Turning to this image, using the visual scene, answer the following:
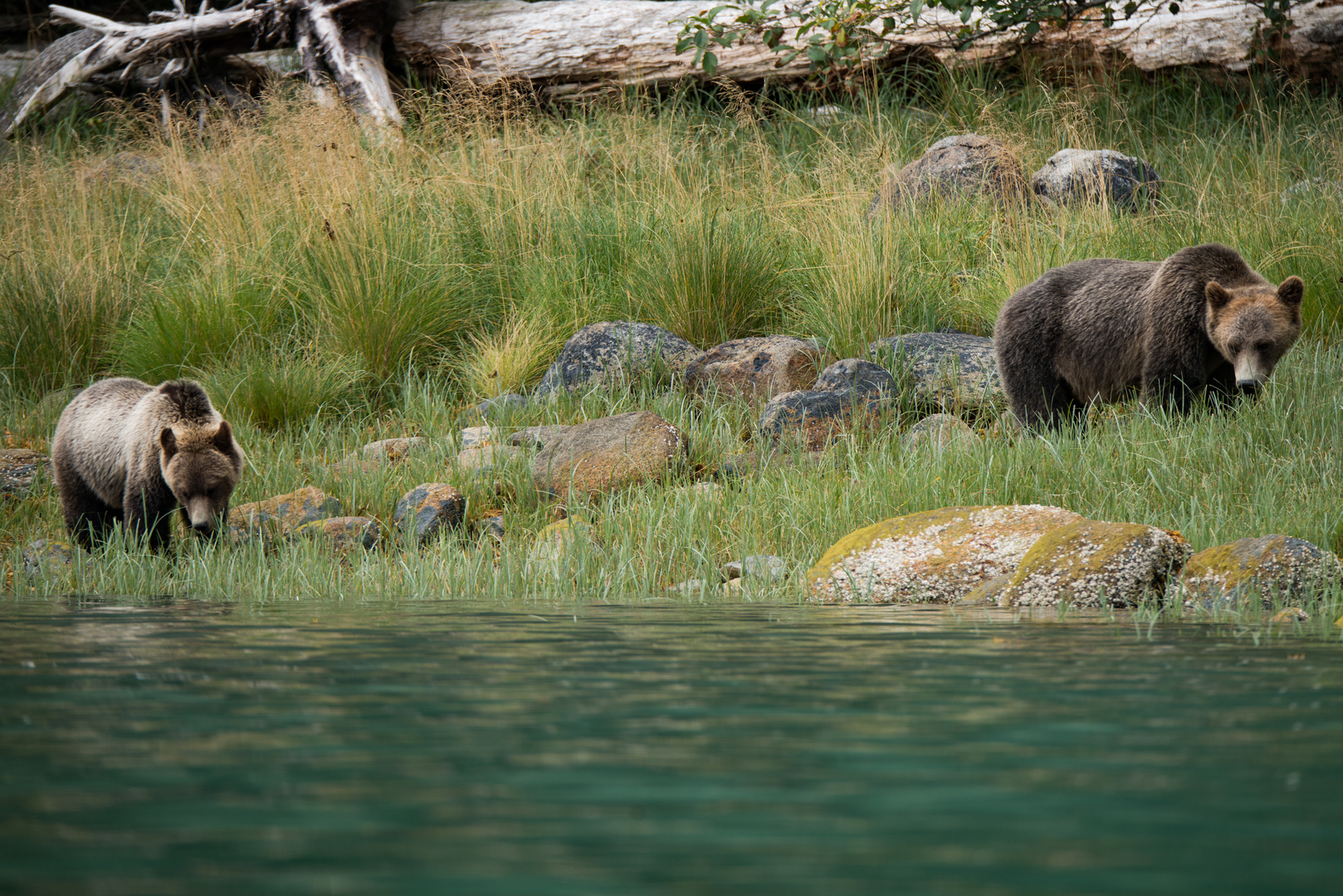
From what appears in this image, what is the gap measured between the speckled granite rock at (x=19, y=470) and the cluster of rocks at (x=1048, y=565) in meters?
5.74

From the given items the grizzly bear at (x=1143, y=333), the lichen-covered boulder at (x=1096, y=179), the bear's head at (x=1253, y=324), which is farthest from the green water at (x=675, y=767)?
the lichen-covered boulder at (x=1096, y=179)

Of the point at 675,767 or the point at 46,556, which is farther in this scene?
the point at 46,556

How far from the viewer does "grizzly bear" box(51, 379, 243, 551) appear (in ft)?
21.9

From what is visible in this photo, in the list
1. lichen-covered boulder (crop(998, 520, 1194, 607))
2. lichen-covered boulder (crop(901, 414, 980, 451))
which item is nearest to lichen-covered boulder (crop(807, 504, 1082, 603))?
lichen-covered boulder (crop(998, 520, 1194, 607))

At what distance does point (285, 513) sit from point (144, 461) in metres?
0.82

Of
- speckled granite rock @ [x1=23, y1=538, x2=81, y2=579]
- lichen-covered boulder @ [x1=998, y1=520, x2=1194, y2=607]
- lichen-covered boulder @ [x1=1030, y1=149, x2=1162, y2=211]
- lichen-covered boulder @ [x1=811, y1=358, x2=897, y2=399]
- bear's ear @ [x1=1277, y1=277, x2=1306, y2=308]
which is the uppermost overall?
lichen-covered boulder @ [x1=1030, y1=149, x2=1162, y2=211]

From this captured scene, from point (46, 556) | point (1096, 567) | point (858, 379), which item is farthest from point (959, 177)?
point (46, 556)

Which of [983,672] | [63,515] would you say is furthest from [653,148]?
[983,672]

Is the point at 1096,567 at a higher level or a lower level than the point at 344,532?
higher

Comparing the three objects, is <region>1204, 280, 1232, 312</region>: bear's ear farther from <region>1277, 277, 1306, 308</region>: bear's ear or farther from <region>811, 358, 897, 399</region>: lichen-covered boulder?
<region>811, 358, 897, 399</region>: lichen-covered boulder

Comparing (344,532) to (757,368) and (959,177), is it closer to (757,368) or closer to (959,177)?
(757,368)

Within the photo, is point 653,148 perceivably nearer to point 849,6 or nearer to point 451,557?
point 849,6

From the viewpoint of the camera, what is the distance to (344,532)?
6.77 m

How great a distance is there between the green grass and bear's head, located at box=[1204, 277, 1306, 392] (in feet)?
0.94
